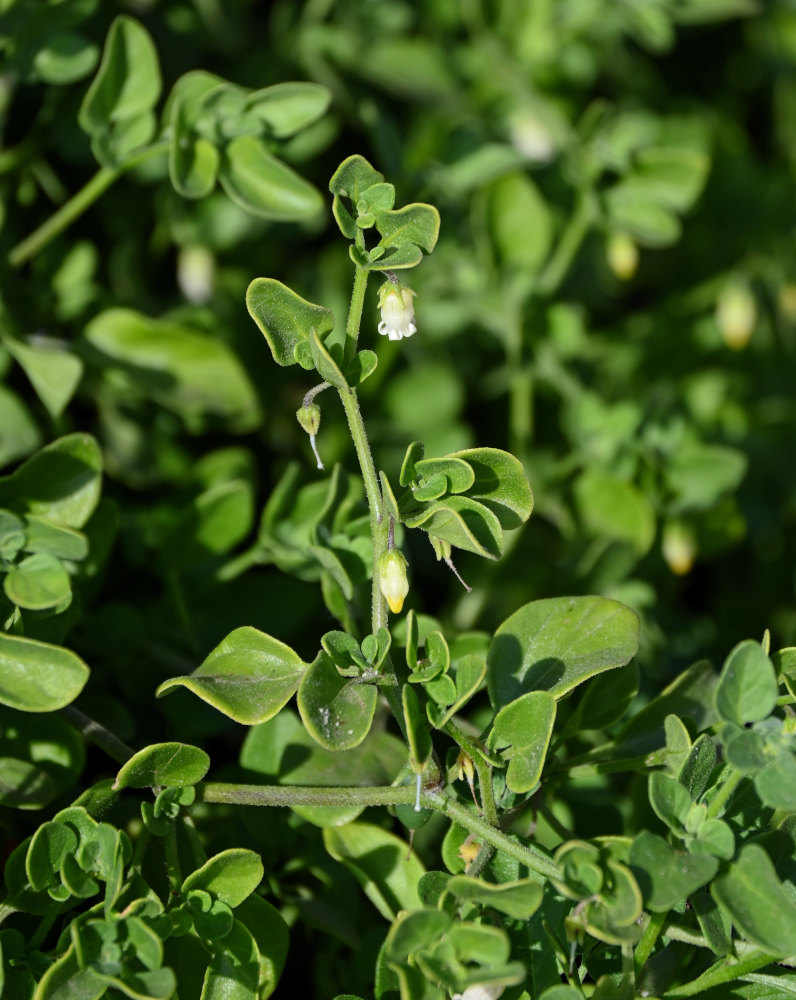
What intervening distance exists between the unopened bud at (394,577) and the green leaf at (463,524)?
3cm

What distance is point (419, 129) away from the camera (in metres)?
2.03

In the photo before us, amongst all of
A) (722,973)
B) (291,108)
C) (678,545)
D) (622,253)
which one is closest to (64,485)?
(291,108)

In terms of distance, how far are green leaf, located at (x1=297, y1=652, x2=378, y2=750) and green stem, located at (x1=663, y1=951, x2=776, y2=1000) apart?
388mm

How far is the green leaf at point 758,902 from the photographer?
908mm

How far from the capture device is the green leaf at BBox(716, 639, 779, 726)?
94 cm

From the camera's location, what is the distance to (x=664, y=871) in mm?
935

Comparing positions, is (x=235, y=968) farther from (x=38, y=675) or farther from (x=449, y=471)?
(x=449, y=471)

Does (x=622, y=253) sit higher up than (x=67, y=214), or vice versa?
(x=67, y=214)

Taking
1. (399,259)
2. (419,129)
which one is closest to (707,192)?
(419,129)

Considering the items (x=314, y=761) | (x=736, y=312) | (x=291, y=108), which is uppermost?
(x=291, y=108)

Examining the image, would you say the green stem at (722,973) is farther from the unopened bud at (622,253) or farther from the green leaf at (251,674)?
the unopened bud at (622,253)

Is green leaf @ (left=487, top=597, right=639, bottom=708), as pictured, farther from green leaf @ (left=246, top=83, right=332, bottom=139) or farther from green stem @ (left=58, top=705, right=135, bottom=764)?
green leaf @ (left=246, top=83, right=332, bottom=139)

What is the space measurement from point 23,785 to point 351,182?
66cm

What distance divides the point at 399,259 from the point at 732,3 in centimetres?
150
